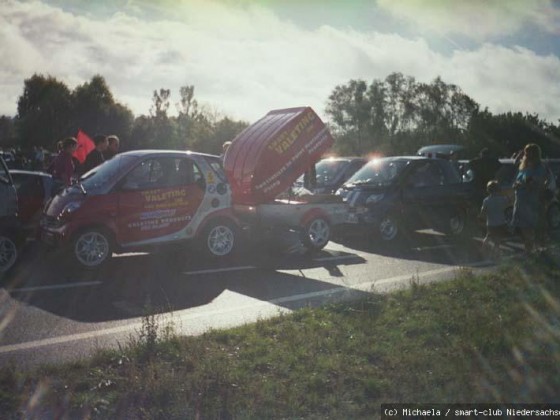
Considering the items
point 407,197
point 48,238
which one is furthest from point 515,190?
point 48,238

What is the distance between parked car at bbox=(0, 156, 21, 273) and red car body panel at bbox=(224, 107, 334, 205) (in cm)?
390

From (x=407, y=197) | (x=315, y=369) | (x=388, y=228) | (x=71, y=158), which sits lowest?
(x=315, y=369)

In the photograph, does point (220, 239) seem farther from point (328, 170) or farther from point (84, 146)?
point (328, 170)

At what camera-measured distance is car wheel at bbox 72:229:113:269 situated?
9.09m

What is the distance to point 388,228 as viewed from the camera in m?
13.1

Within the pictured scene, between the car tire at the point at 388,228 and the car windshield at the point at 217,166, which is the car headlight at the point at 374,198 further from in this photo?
the car windshield at the point at 217,166

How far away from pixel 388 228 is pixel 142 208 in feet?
19.0

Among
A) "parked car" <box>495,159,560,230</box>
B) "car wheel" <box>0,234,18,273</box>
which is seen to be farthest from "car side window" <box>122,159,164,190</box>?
"parked car" <box>495,159,560,230</box>

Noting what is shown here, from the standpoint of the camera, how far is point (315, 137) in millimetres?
11555

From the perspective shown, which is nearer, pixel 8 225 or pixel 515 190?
pixel 8 225

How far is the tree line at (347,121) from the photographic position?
163 ft

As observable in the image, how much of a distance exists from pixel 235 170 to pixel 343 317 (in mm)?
5682

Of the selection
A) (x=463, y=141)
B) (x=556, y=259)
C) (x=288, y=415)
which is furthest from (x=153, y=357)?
(x=463, y=141)

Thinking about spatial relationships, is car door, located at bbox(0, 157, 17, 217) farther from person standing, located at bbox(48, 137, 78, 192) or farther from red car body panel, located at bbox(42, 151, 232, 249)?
person standing, located at bbox(48, 137, 78, 192)
